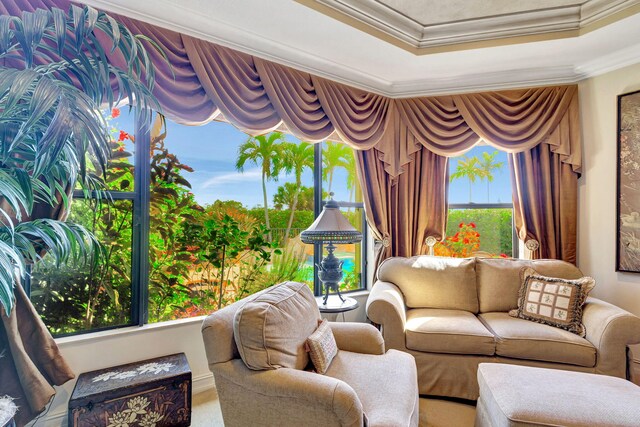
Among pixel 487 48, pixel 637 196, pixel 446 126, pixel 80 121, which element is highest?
pixel 487 48

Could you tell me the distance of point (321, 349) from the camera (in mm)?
→ 1730

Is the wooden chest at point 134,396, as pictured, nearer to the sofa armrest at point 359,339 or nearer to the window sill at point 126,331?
the window sill at point 126,331

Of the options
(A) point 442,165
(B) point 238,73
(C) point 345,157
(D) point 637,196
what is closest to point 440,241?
(A) point 442,165

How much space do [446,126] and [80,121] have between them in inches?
117

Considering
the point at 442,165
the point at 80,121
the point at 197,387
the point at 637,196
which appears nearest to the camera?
the point at 80,121

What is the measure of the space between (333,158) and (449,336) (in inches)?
75.5

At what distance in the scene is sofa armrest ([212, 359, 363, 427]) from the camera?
1306 millimetres

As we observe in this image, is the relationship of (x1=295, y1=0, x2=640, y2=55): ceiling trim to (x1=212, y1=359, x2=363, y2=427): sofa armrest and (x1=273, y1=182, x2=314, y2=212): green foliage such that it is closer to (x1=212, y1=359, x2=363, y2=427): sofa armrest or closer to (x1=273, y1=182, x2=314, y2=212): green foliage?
(x1=273, y1=182, x2=314, y2=212): green foliage

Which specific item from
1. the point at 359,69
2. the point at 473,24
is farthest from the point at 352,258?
the point at 473,24

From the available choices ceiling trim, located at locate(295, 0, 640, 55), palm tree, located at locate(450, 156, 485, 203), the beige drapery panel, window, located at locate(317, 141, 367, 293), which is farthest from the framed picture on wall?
the beige drapery panel

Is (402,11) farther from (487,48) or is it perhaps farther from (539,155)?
(539,155)

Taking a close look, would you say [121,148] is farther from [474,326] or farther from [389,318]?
[474,326]

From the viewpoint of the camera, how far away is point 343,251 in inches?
138

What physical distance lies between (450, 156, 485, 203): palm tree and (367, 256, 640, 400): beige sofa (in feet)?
3.29
